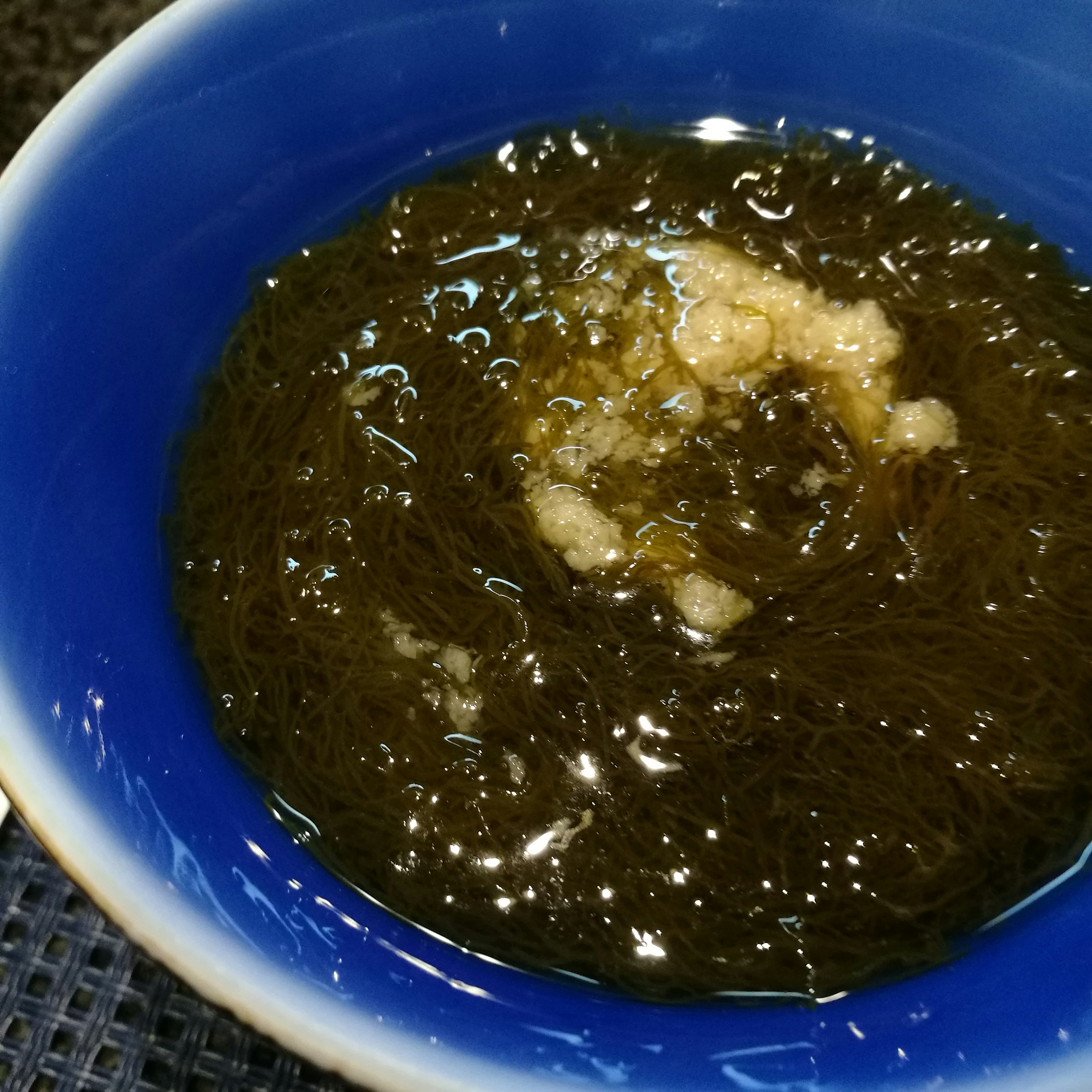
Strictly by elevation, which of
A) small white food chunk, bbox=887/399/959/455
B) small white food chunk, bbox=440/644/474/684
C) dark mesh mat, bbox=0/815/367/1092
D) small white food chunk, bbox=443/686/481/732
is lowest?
dark mesh mat, bbox=0/815/367/1092

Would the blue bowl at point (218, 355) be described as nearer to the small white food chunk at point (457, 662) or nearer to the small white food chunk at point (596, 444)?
the small white food chunk at point (457, 662)

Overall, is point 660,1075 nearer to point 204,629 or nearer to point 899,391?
point 204,629

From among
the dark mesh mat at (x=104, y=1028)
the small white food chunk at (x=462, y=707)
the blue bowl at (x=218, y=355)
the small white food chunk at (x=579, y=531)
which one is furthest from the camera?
the small white food chunk at (x=579, y=531)

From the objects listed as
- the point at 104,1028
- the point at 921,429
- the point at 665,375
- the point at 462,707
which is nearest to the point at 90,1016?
the point at 104,1028

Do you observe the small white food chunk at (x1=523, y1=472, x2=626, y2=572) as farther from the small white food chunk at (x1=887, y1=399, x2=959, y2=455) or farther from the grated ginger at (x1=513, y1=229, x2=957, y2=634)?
the small white food chunk at (x1=887, y1=399, x2=959, y2=455)

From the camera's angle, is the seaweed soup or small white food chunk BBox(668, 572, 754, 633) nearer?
the seaweed soup

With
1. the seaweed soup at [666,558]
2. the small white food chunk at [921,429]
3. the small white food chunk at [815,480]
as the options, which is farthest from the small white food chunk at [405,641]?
the small white food chunk at [921,429]

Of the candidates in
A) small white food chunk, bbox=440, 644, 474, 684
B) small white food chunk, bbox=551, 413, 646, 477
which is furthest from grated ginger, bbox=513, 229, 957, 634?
small white food chunk, bbox=440, 644, 474, 684

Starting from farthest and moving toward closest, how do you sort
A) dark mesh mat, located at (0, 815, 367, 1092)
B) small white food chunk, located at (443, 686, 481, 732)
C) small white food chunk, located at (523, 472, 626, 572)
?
small white food chunk, located at (523, 472, 626, 572) → small white food chunk, located at (443, 686, 481, 732) → dark mesh mat, located at (0, 815, 367, 1092)
